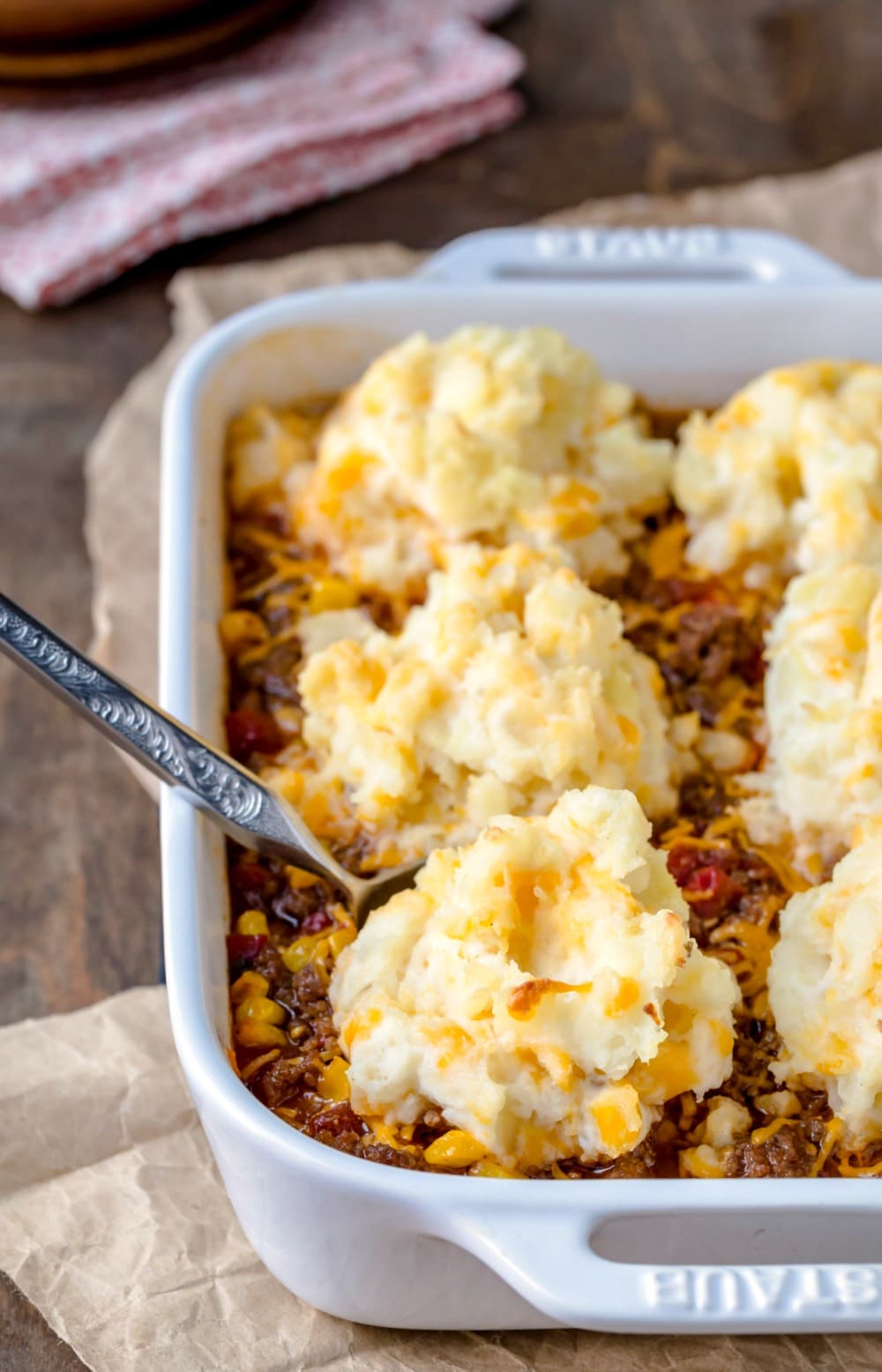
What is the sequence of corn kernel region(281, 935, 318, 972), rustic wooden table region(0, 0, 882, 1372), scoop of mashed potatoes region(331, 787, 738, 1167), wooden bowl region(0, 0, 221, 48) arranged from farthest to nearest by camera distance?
wooden bowl region(0, 0, 221, 48), rustic wooden table region(0, 0, 882, 1372), corn kernel region(281, 935, 318, 972), scoop of mashed potatoes region(331, 787, 738, 1167)

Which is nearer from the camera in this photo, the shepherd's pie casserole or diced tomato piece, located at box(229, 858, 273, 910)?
the shepherd's pie casserole

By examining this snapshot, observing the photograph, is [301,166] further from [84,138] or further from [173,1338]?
[173,1338]

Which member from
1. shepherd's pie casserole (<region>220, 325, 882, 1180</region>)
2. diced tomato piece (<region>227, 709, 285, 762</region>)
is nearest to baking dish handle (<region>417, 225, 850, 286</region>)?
shepherd's pie casserole (<region>220, 325, 882, 1180</region>)

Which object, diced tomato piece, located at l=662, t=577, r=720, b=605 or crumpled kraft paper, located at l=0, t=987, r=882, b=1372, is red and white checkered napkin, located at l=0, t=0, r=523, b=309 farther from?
crumpled kraft paper, located at l=0, t=987, r=882, b=1372

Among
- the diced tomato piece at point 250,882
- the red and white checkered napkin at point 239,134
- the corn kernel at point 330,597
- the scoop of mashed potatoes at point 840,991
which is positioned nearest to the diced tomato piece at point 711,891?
the scoop of mashed potatoes at point 840,991

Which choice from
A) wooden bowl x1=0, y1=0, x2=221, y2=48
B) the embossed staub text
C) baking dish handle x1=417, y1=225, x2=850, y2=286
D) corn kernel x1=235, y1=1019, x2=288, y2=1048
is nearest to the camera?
the embossed staub text

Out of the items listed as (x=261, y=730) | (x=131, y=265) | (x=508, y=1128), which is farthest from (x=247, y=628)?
(x=131, y=265)

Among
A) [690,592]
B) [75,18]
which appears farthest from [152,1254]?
[75,18]
